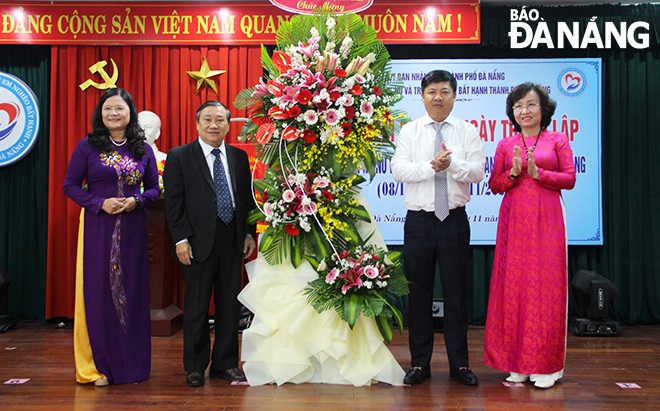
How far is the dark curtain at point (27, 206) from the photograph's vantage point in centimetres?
573

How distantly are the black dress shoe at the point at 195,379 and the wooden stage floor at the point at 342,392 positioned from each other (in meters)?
0.04

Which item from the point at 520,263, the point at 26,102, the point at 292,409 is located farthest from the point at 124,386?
the point at 26,102

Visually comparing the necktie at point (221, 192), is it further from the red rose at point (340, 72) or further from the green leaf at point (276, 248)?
the red rose at point (340, 72)

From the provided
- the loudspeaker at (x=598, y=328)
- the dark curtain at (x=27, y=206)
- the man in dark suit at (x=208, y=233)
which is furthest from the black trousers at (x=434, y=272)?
the dark curtain at (x=27, y=206)

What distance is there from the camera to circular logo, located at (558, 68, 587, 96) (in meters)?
5.48

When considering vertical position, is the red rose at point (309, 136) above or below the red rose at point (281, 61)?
below

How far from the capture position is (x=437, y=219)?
342cm

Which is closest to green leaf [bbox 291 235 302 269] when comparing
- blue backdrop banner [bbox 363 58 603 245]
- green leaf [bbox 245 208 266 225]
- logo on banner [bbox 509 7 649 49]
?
green leaf [bbox 245 208 266 225]

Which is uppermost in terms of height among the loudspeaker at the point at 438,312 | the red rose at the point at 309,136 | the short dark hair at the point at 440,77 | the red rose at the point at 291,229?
the short dark hair at the point at 440,77

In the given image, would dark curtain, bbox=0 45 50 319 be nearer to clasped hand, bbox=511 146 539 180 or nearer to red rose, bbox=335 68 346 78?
red rose, bbox=335 68 346 78

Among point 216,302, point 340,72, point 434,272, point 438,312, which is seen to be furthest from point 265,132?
point 438,312

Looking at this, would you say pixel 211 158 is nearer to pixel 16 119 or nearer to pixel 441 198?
pixel 441 198

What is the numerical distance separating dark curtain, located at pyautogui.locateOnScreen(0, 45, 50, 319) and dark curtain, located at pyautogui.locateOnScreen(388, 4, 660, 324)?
3498mm

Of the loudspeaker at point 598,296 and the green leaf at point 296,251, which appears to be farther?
the loudspeaker at point 598,296
